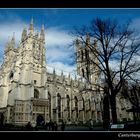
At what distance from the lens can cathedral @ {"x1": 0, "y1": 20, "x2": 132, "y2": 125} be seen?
3494cm

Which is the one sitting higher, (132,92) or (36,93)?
(36,93)

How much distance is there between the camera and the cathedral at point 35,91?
3494 cm

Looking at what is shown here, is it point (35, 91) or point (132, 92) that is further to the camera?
point (35, 91)

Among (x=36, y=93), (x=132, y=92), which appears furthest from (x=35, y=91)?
(x=132, y=92)

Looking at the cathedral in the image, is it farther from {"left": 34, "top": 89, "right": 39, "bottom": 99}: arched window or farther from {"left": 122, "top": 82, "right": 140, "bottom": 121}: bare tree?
{"left": 122, "top": 82, "right": 140, "bottom": 121}: bare tree

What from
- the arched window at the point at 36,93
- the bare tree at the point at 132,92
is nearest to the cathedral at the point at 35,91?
the arched window at the point at 36,93

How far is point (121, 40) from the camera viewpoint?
14094 mm

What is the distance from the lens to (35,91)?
38969 millimetres

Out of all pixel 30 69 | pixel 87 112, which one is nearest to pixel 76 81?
pixel 87 112

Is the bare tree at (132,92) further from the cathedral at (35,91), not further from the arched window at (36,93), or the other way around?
the arched window at (36,93)

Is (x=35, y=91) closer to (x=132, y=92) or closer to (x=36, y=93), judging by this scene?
(x=36, y=93)
